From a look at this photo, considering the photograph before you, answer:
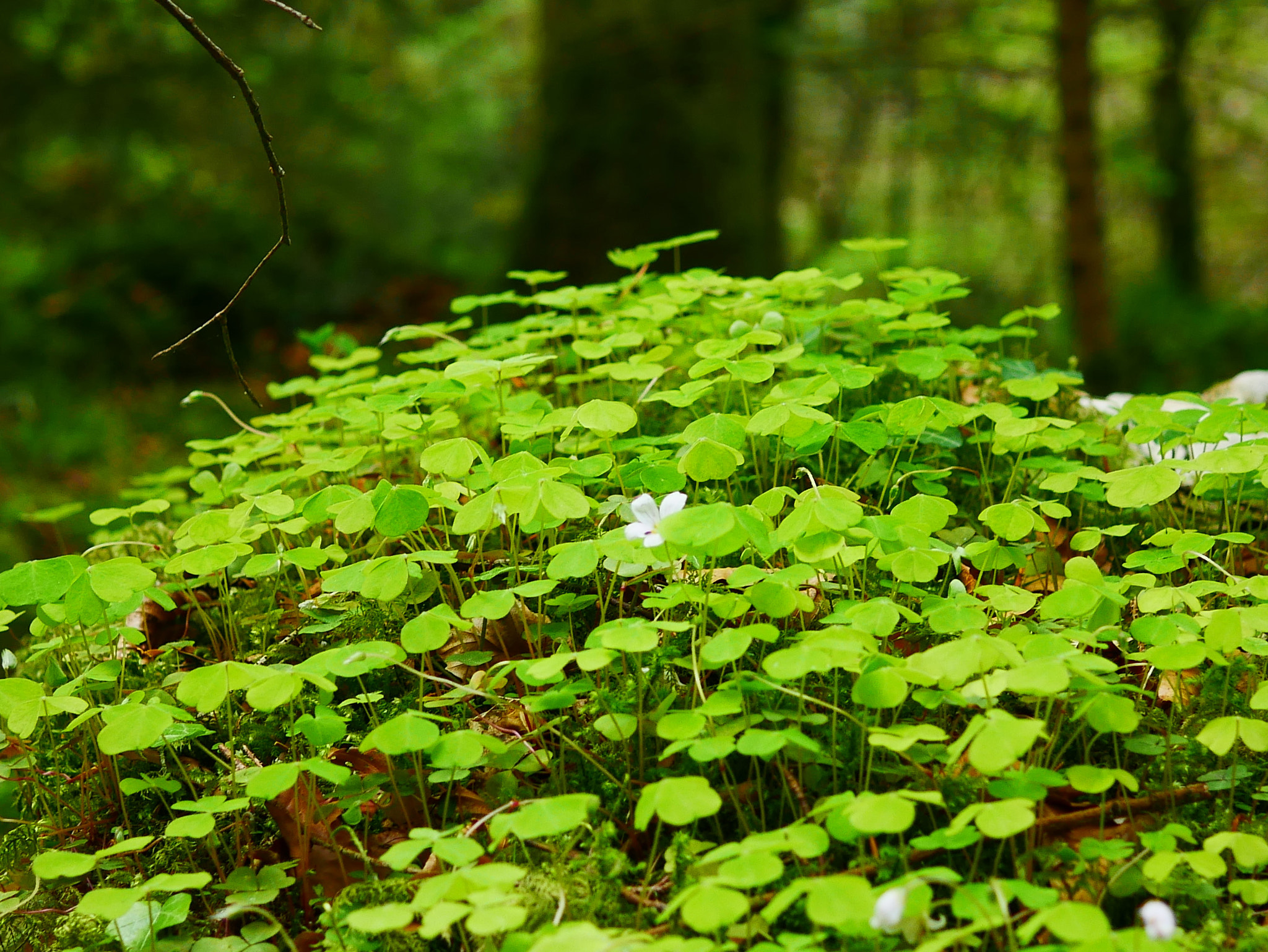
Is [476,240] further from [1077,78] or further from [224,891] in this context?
[224,891]

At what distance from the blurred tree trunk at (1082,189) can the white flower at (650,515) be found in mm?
5245

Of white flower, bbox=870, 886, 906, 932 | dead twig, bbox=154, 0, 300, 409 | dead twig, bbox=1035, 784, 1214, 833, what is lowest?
dead twig, bbox=1035, 784, 1214, 833

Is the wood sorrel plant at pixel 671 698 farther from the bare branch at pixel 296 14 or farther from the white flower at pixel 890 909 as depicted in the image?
the bare branch at pixel 296 14

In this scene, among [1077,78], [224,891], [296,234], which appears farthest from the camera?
[296,234]

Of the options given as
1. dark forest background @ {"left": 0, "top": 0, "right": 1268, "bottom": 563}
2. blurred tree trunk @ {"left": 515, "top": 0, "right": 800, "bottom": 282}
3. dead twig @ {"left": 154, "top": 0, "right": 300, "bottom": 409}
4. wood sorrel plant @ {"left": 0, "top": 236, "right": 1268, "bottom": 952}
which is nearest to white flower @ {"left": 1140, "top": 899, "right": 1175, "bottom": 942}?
wood sorrel plant @ {"left": 0, "top": 236, "right": 1268, "bottom": 952}

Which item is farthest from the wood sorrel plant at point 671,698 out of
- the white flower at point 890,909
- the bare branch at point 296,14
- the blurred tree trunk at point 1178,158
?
the blurred tree trunk at point 1178,158

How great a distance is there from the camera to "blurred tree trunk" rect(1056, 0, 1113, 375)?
5379 millimetres

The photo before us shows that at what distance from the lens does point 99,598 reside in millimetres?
1632

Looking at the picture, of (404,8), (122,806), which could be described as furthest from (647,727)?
(404,8)

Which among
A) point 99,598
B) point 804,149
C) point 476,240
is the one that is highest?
point 804,149

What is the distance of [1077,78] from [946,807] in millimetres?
5424

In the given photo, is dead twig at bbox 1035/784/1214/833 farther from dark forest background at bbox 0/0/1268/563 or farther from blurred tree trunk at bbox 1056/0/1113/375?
blurred tree trunk at bbox 1056/0/1113/375

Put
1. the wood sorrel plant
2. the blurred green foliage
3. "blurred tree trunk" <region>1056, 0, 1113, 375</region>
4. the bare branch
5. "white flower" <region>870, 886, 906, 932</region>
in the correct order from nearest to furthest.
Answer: "white flower" <region>870, 886, 906, 932</region> < the wood sorrel plant < the bare branch < "blurred tree trunk" <region>1056, 0, 1113, 375</region> < the blurred green foliage

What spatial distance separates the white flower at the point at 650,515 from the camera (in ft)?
4.63
